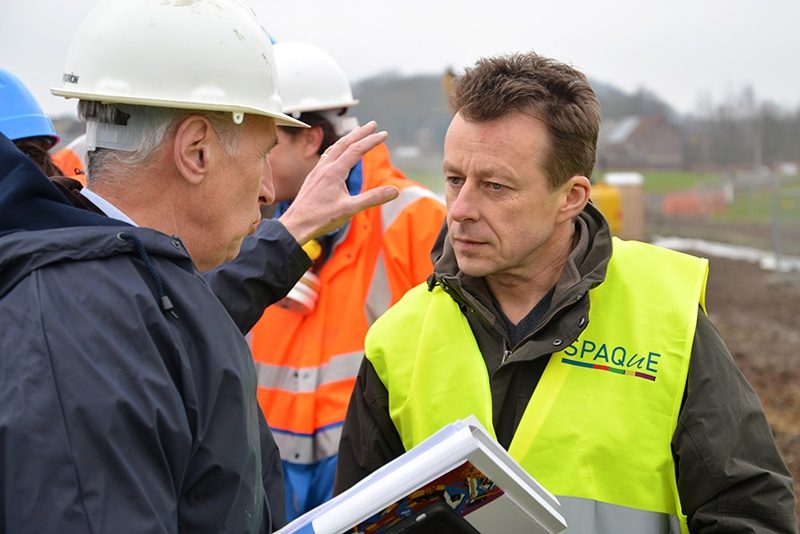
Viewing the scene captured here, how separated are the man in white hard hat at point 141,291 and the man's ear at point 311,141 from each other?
1.86 metres

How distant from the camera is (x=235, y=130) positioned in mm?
2158

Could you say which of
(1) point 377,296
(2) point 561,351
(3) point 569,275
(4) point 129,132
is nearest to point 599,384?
(2) point 561,351

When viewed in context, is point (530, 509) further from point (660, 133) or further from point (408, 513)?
point (660, 133)

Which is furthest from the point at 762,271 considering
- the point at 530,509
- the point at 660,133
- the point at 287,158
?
the point at 660,133

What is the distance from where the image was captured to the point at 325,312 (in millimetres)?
4043

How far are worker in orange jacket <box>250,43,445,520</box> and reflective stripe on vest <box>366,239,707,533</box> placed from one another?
44.8 inches

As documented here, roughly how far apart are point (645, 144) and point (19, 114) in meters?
48.3

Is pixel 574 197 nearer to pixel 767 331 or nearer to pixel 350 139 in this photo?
pixel 350 139

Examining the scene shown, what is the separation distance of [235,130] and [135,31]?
30cm

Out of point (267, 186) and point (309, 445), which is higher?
point (267, 186)

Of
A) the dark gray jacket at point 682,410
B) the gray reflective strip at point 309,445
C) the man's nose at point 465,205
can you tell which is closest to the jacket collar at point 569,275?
the dark gray jacket at point 682,410

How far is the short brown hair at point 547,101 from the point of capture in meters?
2.76

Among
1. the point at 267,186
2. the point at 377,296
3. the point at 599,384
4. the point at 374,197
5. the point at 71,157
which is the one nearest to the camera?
the point at 267,186

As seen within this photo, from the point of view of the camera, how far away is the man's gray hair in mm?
2043
